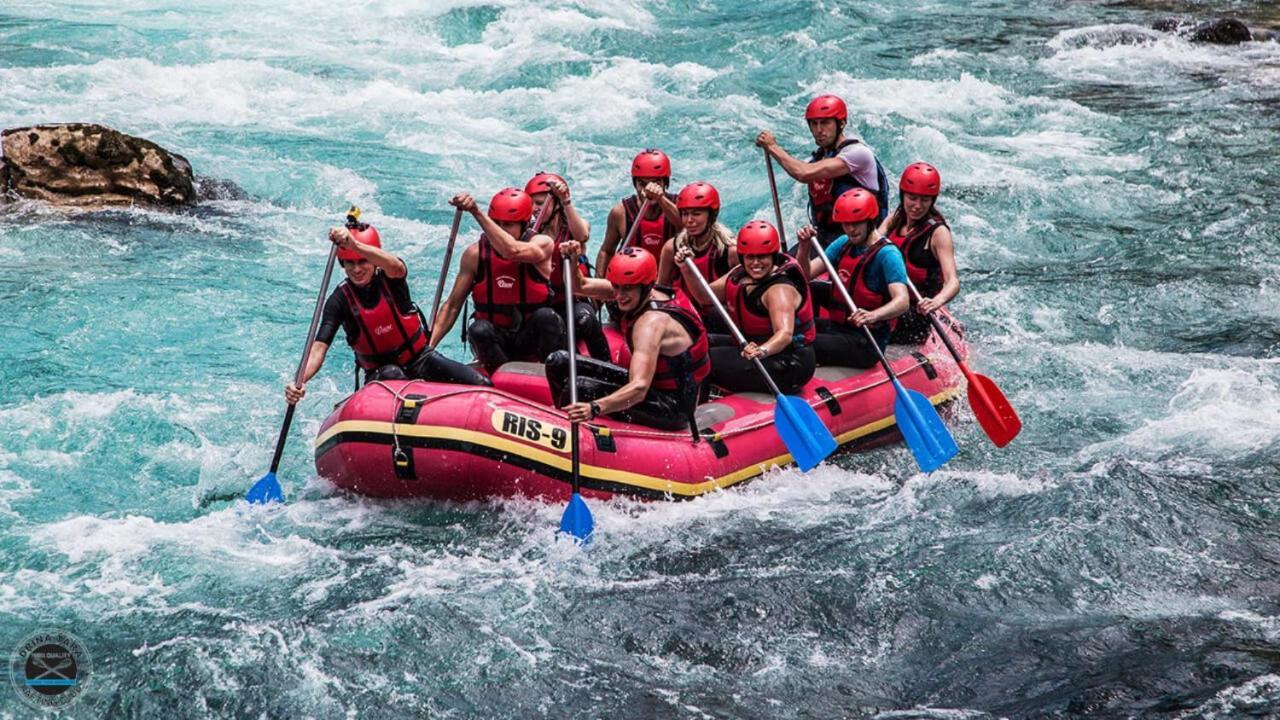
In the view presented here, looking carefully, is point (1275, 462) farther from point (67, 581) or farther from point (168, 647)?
point (67, 581)

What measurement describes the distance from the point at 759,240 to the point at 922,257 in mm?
1548

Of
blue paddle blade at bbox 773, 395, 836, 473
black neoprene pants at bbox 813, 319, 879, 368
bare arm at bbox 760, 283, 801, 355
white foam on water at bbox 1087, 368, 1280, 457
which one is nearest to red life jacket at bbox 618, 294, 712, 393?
bare arm at bbox 760, 283, 801, 355

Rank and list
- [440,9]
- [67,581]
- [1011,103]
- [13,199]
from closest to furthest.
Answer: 1. [67,581]
2. [13,199]
3. [1011,103]
4. [440,9]

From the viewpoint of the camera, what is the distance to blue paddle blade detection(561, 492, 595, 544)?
22.3 feet

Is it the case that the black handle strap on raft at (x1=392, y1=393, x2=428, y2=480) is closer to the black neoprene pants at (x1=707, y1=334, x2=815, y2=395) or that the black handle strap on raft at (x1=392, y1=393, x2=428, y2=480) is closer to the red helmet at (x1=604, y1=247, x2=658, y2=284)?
the red helmet at (x1=604, y1=247, x2=658, y2=284)

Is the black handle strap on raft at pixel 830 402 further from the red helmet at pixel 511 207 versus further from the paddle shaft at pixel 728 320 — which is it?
the red helmet at pixel 511 207

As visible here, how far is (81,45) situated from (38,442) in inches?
563

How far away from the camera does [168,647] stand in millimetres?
6062

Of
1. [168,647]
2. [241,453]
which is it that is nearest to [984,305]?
[241,453]

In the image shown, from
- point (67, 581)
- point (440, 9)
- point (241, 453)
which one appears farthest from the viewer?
point (440, 9)

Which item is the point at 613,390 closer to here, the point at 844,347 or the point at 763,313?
the point at 763,313

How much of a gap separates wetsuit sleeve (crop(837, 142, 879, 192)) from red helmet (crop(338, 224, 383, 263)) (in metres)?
3.33

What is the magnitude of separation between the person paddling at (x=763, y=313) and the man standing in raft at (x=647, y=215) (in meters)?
0.77

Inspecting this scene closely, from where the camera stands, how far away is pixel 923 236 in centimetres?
843
